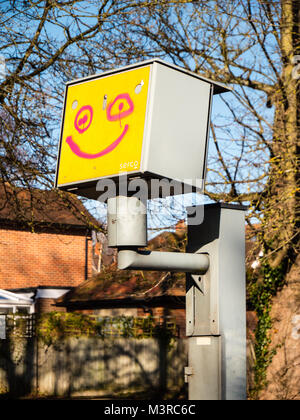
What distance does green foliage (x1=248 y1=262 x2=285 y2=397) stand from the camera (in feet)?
44.1

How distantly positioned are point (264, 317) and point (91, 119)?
37.6 feet

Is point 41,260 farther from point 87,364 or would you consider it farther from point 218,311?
point 218,311

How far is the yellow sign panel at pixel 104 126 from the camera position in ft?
9.37

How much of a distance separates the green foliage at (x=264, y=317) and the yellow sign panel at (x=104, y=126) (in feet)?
35.5

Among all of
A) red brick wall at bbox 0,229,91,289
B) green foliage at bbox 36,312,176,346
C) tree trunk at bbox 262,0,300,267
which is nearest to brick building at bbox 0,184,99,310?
red brick wall at bbox 0,229,91,289

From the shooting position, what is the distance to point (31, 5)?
10008mm

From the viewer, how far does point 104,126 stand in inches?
118

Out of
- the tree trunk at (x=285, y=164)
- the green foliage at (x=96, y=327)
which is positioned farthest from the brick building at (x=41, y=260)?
the tree trunk at (x=285, y=164)

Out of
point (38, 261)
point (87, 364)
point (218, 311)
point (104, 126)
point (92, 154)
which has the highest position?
point (38, 261)

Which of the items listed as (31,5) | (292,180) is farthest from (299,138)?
(31,5)

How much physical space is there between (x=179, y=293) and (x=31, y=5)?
1198 centimetres

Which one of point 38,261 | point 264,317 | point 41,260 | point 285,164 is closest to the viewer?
point 285,164

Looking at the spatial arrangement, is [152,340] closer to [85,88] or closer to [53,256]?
[53,256]

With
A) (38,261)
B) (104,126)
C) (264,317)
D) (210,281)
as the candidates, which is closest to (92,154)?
(104,126)
